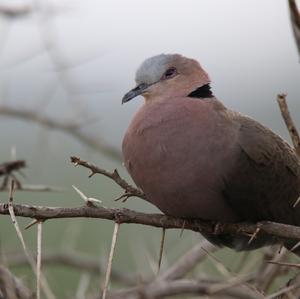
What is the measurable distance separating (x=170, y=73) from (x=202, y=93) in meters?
0.19

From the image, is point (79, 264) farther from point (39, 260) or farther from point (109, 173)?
point (39, 260)

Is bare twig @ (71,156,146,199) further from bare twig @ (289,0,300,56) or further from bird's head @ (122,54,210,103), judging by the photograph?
bird's head @ (122,54,210,103)

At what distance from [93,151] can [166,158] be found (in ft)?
2.68

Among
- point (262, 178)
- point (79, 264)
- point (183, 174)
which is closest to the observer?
point (183, 174)

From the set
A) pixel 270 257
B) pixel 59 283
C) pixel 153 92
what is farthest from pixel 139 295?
pixel 59 283

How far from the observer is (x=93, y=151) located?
12.8 feet

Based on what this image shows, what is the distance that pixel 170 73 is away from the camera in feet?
12.3

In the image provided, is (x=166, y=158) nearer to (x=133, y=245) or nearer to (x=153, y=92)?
(x=153, y=92)

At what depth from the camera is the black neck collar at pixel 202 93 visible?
3.63 meters

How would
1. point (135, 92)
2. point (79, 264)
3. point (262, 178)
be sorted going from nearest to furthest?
point (262, 178) < point (135, 92) < point (79, 264)

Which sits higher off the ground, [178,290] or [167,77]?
[167,77]

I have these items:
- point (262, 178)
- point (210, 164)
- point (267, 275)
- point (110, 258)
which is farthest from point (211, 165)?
point (110, 258)

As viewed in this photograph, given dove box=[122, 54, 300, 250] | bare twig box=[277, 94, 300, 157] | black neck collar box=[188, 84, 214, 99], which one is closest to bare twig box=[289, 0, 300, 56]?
bare twig box=[277, 94, 300, 157]

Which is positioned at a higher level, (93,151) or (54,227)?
(93,151)
